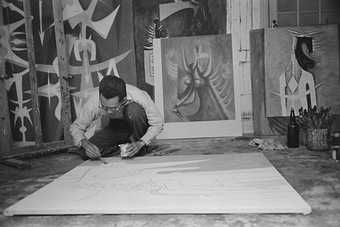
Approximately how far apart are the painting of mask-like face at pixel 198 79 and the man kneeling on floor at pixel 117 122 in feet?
2.95

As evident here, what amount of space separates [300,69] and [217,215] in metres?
2.46

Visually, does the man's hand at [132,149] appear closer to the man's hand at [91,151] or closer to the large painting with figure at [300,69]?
the man's hand at [91,151]

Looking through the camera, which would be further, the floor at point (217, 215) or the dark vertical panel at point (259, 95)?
the dark vertical panel at point (259, 95)

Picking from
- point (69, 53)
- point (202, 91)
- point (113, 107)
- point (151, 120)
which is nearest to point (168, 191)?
point (113, 107)

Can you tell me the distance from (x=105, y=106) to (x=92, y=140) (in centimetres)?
49

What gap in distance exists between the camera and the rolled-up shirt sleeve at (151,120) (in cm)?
271

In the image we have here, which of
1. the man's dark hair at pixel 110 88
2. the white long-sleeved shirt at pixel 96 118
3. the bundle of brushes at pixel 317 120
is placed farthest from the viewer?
the bundle of brushes at pixel 317 120

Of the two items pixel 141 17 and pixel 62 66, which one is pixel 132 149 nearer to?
pixel 62 66

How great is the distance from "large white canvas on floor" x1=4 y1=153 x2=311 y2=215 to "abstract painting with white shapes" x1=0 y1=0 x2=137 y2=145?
5.47 feet

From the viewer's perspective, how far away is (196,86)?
12.3ft

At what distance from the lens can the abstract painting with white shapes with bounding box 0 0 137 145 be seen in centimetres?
374

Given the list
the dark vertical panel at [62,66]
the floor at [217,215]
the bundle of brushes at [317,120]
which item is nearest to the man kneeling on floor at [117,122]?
the floor at [217,215]

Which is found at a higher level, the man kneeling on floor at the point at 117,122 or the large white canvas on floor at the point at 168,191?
the man kneeling on floor at the point at 117,122

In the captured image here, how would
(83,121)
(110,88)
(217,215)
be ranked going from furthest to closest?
(83,121) < (110,88) < (217,215)
